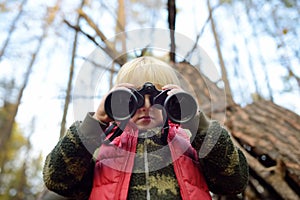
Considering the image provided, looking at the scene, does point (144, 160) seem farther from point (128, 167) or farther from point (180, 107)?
point (180, 107)

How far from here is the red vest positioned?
2.52 feet

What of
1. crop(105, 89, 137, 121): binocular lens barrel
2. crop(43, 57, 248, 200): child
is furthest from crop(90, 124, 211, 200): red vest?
crop(105, 89, 137, 121): binocular lens barrel

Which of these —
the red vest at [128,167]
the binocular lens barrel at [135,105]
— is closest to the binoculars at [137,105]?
the binocular lens barrel at [135,105]

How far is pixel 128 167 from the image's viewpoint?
80cm

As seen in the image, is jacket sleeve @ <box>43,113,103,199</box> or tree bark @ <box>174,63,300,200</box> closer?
jacket sleeve @ <box>43,113,103,199</box>

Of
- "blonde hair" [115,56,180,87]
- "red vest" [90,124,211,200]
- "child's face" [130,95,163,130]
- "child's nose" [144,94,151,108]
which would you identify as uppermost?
"blonde hair" [115,56,180,87]

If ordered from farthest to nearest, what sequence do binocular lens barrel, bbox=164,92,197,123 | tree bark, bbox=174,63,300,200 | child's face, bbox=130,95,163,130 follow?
1. tree bark, bbox=174,63,300,200
2. child's face, bbox=130,95,163,130
3. binocular lens barrel, bbox=164,92,197,123

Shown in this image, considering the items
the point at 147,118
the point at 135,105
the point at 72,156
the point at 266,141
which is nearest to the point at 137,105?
the point at 135,105

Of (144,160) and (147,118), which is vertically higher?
(147,118)

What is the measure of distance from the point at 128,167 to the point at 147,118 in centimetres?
14

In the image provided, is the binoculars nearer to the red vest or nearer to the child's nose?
the child's nose

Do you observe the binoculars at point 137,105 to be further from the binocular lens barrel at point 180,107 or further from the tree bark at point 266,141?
the tree bark at point 266,141

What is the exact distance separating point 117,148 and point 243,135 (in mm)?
1202

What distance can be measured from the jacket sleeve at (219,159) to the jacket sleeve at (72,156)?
267 millimetres
